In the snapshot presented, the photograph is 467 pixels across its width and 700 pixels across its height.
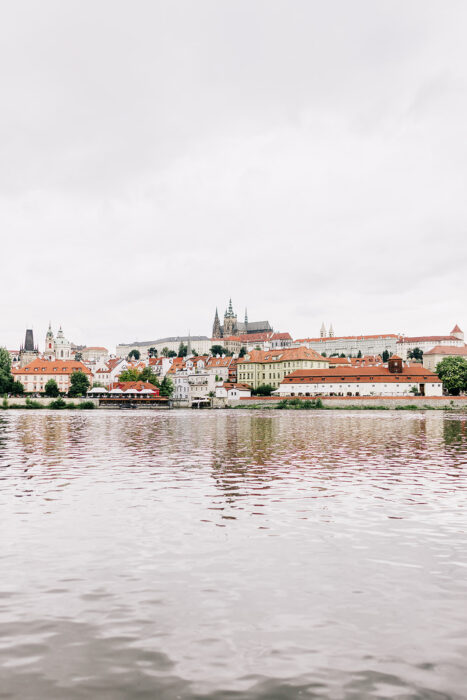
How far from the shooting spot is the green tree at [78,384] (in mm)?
146500

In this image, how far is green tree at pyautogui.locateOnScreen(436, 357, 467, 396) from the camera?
12438 cm

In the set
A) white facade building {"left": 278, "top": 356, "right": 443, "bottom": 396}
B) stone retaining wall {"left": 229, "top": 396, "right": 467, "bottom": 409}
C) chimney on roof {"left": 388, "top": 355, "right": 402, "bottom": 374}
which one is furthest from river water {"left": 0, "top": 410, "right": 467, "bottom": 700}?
chimney on roof {"left": 388, "top": 355, "right": 402, "bottom": 374}

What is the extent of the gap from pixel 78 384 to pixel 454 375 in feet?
279

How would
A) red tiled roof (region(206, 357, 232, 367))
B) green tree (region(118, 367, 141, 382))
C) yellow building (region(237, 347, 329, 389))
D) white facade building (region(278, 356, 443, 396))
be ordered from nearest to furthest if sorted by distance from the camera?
white facade building (region(278, 356, 443, 396)), green tree (region(118, 367, 141, 382)), yellow building (region(237, 347, 329, 389)), red tiled roof (region(206, 357, 232, 367))

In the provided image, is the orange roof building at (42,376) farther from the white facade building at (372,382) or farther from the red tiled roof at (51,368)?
the white facade building at (372,382)

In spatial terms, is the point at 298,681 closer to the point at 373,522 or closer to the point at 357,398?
the point at 373,522

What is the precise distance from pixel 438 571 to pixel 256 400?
384ft

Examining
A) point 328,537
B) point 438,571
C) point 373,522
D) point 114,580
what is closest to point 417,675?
point 438,571

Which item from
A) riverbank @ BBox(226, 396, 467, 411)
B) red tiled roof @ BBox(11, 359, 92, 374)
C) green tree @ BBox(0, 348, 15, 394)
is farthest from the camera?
red tiled roof @ BBox(11, 359, 92, 374)

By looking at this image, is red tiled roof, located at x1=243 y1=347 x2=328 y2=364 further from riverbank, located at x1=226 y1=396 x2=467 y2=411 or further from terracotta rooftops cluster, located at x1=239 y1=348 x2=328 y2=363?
riverbank, located at x1=226 y1=396 x2=467 y2=411

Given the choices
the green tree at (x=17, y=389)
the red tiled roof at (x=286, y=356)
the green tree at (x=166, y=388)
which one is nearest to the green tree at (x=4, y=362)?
the green tree at (x=17, y=389)

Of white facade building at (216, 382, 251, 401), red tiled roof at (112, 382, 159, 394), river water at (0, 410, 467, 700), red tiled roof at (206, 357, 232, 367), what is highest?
red tiled roof at (206, 357, 232, 367)

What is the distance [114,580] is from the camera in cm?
932

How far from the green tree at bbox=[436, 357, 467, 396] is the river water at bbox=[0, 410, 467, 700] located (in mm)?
112300
